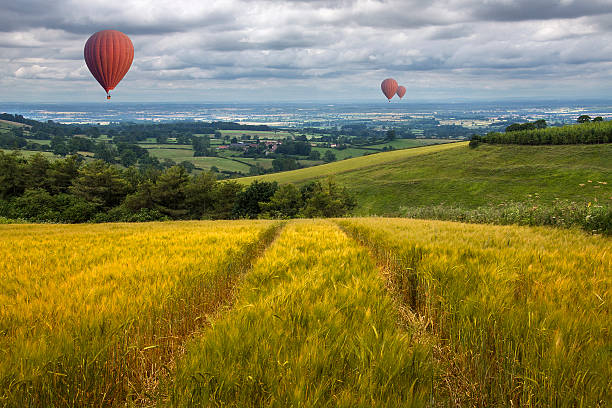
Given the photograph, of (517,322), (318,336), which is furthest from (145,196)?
(517,322)

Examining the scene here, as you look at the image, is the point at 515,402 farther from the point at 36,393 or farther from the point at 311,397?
the point at 36,393

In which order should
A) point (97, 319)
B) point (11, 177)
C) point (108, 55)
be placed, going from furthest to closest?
point (11, 177)
point (108, 55)
point (97, 319)

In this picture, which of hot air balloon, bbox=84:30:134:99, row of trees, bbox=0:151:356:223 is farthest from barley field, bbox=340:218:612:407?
row of trees, bbox=0:151:356:223

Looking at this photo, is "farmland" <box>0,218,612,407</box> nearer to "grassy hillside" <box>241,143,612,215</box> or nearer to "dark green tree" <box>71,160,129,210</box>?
"grassy hillside" <box>241,143,612,215</box>

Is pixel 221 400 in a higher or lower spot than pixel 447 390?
higher

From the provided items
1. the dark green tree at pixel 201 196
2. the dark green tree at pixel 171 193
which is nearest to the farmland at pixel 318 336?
the dark green tree at pixel 171 193

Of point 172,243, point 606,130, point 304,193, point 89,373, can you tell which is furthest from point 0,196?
point 606,130

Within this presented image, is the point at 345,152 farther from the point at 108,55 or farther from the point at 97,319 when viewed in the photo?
the point at 97,319
